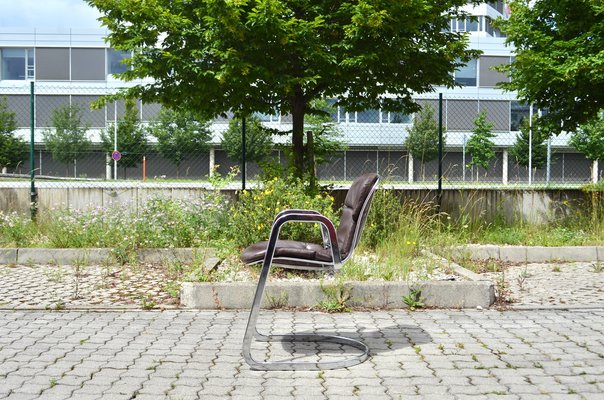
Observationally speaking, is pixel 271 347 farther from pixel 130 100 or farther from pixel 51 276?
pixel 130 100

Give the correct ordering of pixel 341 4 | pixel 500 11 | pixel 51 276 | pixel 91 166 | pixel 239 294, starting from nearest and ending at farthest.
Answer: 1. pixel 239 294
2. pixel 51 276
3. pixel 341 4
4. pixel 91 166
5. pixel 500 11

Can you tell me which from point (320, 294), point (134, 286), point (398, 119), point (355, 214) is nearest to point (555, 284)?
point (320, 294)

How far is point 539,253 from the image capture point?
1042cm

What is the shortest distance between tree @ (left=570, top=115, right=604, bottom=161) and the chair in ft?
97.4

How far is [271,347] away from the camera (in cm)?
542

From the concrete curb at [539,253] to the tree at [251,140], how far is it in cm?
412

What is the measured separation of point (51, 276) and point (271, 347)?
4298mm

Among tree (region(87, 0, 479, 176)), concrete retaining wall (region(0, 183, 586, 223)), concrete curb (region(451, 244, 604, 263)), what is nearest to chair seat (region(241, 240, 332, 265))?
tree (region(87, 0, 479, 176))

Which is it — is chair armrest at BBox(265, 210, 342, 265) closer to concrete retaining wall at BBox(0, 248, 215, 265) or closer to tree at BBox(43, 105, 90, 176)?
concrete retaining wall at BBox(0, 248, 215, 265)

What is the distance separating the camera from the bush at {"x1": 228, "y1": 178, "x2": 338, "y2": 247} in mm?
9000

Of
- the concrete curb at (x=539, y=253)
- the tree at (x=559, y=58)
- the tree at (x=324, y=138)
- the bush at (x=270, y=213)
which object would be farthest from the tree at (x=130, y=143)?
the tree at (x=559, y=58)

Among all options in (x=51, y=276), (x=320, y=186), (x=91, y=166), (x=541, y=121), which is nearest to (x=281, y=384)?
(x=51, y=276)

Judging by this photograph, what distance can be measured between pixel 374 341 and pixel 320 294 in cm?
148

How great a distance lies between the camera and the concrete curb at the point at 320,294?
22.9 ft
